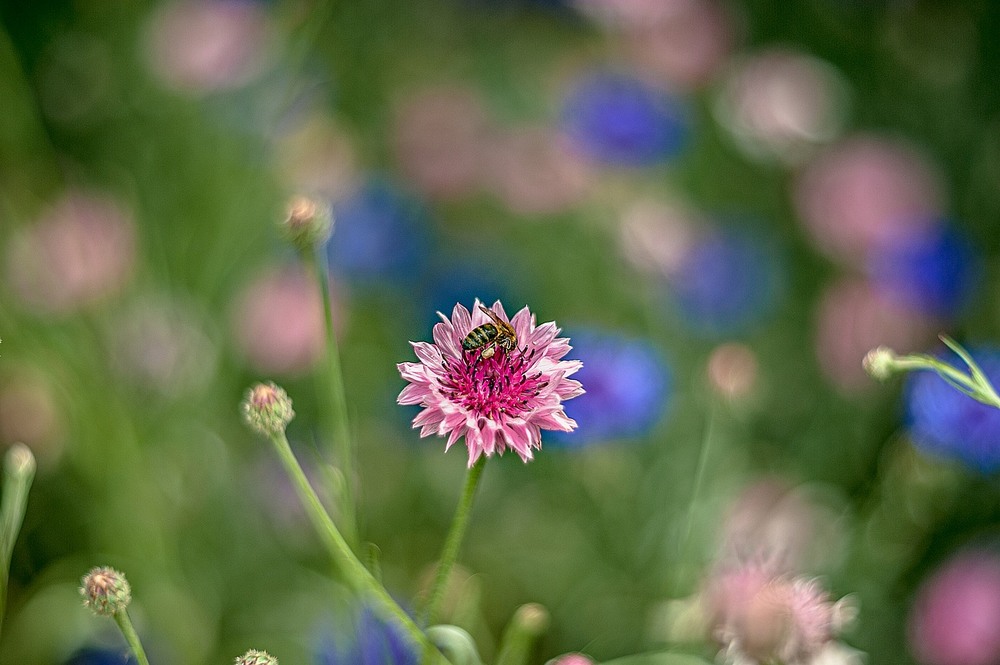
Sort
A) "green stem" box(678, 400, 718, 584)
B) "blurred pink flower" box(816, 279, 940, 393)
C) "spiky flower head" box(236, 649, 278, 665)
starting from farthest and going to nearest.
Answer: "blurred pink flower" box(816, 279, 940, 393) < "green stem" box(678, 400, 718, 584) < "spiky flower head" box(236, 649, 278, 665)

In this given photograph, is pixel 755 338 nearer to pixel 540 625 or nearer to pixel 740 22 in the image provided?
pixel 740 22

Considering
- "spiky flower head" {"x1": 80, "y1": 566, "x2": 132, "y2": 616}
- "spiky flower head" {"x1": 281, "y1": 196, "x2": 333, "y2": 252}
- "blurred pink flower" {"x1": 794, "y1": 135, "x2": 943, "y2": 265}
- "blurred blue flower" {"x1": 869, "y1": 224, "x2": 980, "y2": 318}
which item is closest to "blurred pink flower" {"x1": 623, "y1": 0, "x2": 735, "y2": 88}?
"blurred pink flower" {"x1": 794, "y1": 135, "x2": 943, "y2": 265}

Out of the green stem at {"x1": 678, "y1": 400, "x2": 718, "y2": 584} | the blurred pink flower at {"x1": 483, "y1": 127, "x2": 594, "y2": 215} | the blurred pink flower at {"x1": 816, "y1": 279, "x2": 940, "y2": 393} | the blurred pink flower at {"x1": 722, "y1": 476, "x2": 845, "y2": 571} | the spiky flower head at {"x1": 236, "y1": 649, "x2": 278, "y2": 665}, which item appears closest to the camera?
the spiky flower head at {"x1": 236, "y1": 649, "x2": 278, "y2": 665}

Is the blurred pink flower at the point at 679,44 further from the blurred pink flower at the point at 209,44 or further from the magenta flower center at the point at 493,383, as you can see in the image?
the magenta flower center at the point at 493,383

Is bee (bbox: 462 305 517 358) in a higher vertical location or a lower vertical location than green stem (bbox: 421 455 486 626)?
higher

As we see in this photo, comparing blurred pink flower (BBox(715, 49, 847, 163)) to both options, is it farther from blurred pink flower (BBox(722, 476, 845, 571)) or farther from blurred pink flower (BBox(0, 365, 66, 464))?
blurred pink flower (BBox(0, 365, 66, 464))

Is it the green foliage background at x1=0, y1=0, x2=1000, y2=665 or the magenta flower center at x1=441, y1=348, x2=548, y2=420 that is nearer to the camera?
the magenta flower center at x1=441, y1=348, x2=548, y2=420

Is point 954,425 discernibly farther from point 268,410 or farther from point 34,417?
point 34,417
